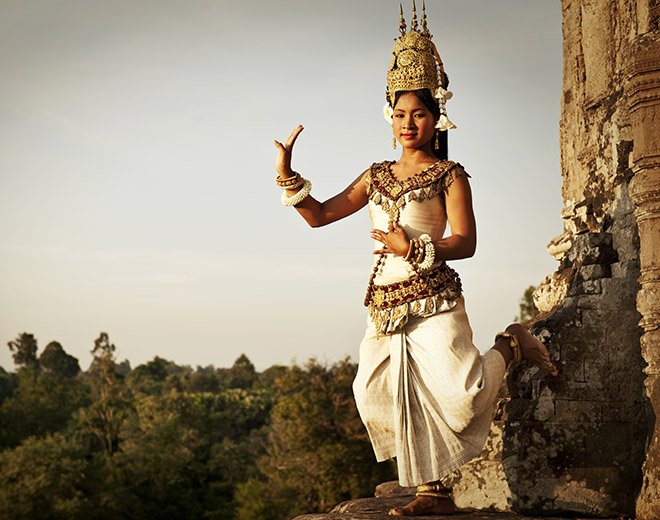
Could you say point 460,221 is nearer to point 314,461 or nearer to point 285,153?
point 285,153

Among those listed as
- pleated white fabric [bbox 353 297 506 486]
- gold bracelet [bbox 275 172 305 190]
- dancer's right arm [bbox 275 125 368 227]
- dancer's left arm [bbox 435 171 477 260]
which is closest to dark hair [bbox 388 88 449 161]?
dancer's left arm [bbox 435 171 477 260]

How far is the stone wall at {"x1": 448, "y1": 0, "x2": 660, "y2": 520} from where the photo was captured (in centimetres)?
351

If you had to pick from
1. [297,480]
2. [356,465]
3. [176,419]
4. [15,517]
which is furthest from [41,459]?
[356,465]

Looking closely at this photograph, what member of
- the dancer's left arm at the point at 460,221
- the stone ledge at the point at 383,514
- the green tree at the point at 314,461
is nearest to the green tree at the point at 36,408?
the green tree at the point at 314,461

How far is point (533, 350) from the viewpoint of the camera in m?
3.61

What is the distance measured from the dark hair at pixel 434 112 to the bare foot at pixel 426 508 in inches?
61.5

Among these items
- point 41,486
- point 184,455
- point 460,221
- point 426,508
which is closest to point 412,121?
point 460,221

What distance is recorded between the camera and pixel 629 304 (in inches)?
146

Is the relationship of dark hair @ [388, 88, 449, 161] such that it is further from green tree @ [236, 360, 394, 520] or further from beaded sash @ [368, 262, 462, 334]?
green tree @ [236, 360, 394, 520]

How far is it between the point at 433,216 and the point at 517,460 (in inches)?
47.0

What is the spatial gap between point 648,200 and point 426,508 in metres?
1.67

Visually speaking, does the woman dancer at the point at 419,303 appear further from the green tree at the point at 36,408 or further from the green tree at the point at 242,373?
the green tree at the point at 242,373

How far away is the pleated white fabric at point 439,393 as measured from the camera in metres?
3.34

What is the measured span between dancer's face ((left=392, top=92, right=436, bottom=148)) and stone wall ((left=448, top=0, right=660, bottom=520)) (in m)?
0.93
